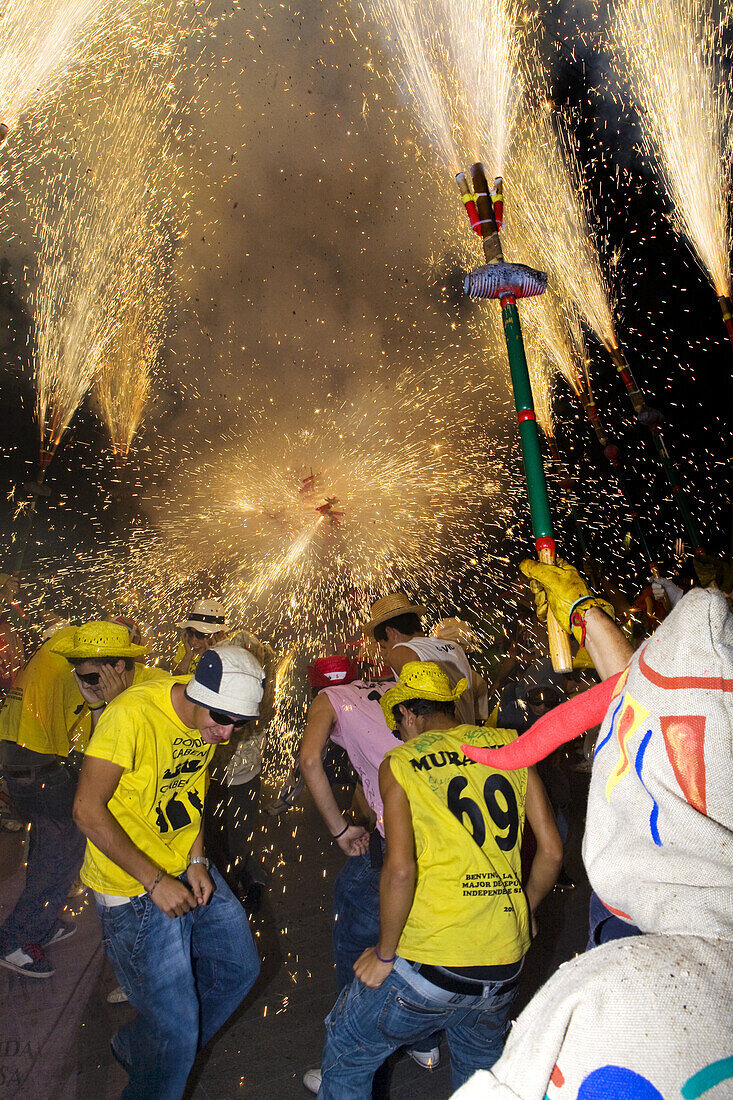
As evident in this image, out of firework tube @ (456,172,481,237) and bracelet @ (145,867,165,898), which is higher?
firework tube @ (456,172,481,237)

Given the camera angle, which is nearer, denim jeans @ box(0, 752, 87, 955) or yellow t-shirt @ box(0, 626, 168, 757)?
denim jeans @ box(0, 752, 87, 955)

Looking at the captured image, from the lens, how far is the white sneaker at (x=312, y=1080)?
3090 mm

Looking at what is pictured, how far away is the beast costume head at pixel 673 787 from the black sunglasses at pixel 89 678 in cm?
303

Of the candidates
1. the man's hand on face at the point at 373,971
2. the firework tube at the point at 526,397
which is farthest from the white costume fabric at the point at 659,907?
the man's hand on face at the point at 373,971

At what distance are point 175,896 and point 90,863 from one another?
410mm

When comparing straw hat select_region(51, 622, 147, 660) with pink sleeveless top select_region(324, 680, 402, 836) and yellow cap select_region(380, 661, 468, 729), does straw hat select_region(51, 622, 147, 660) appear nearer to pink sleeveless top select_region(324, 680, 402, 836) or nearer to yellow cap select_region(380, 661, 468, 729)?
pink sleeveless top select_region(324, 680, 402, 836)

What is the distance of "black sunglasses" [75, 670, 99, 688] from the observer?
11.5 ft

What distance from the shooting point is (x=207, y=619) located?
16.7ft

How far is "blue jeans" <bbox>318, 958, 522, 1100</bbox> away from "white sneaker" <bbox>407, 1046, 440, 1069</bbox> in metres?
1.23

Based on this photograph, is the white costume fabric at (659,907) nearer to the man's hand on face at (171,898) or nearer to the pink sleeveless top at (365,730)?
the man's hand on face at (171,898)

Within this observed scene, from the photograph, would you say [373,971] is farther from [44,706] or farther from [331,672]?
[44,706]

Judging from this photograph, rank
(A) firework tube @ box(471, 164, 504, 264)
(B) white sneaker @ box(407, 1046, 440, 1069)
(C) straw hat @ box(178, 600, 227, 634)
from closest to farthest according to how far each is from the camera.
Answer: (A) firework tube @ box(471, 164, 504, 264)
(B) white sneaker @ box(407, 1046, 440, 1069)
(C) straw hat @ box(178, 600, 227, 634)

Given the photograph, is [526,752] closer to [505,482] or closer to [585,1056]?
[585,1056]

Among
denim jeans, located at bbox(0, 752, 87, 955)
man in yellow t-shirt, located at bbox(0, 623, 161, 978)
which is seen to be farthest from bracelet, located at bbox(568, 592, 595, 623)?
denim jeans, located at bbox(0, 752, 87, 955)
